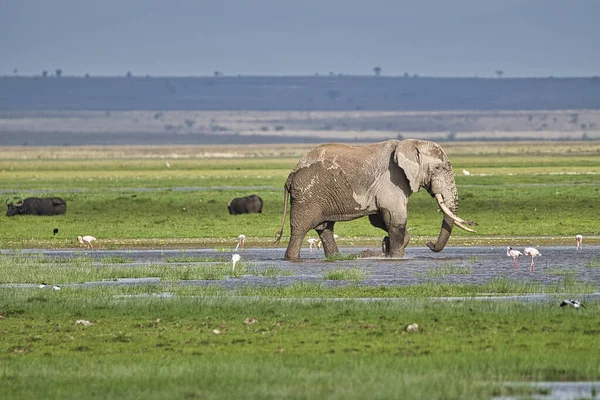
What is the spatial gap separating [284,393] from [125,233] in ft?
87.9

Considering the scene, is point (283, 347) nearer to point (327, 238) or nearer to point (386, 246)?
point (386, 246)

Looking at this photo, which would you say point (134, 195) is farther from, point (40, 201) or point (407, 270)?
point (407, 270)

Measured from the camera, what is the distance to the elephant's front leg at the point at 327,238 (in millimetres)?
31562

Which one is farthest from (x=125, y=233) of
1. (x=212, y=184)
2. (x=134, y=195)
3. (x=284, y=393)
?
(x=212, y=184)

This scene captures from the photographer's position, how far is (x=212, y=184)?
75.8 meters

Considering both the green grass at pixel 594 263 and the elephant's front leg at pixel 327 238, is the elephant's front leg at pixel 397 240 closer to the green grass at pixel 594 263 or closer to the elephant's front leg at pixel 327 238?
the elephant's front leg at pixel 327 238

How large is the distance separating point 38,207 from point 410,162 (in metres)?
22.6

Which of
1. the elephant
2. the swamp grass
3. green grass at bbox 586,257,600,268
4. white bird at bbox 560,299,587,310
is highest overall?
the elephant

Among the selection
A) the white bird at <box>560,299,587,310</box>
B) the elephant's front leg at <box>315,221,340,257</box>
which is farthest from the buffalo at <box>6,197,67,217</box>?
the white bird at <box>560,299,587,310</box>

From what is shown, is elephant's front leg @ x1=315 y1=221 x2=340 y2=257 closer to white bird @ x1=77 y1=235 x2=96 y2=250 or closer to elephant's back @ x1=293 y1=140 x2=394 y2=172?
elephant's back @ x1=293 y1=140 x2=394 y2=172

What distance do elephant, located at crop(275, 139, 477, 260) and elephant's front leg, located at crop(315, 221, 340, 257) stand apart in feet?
0.07

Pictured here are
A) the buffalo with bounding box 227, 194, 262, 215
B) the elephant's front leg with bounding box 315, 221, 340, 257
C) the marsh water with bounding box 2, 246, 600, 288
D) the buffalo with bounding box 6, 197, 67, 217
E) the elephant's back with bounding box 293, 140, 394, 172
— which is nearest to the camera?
the marsh water with bounding box 2, 246, 600, 288

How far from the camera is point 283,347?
17703 millimetres

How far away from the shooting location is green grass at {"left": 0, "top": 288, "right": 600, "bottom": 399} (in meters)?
15.1
